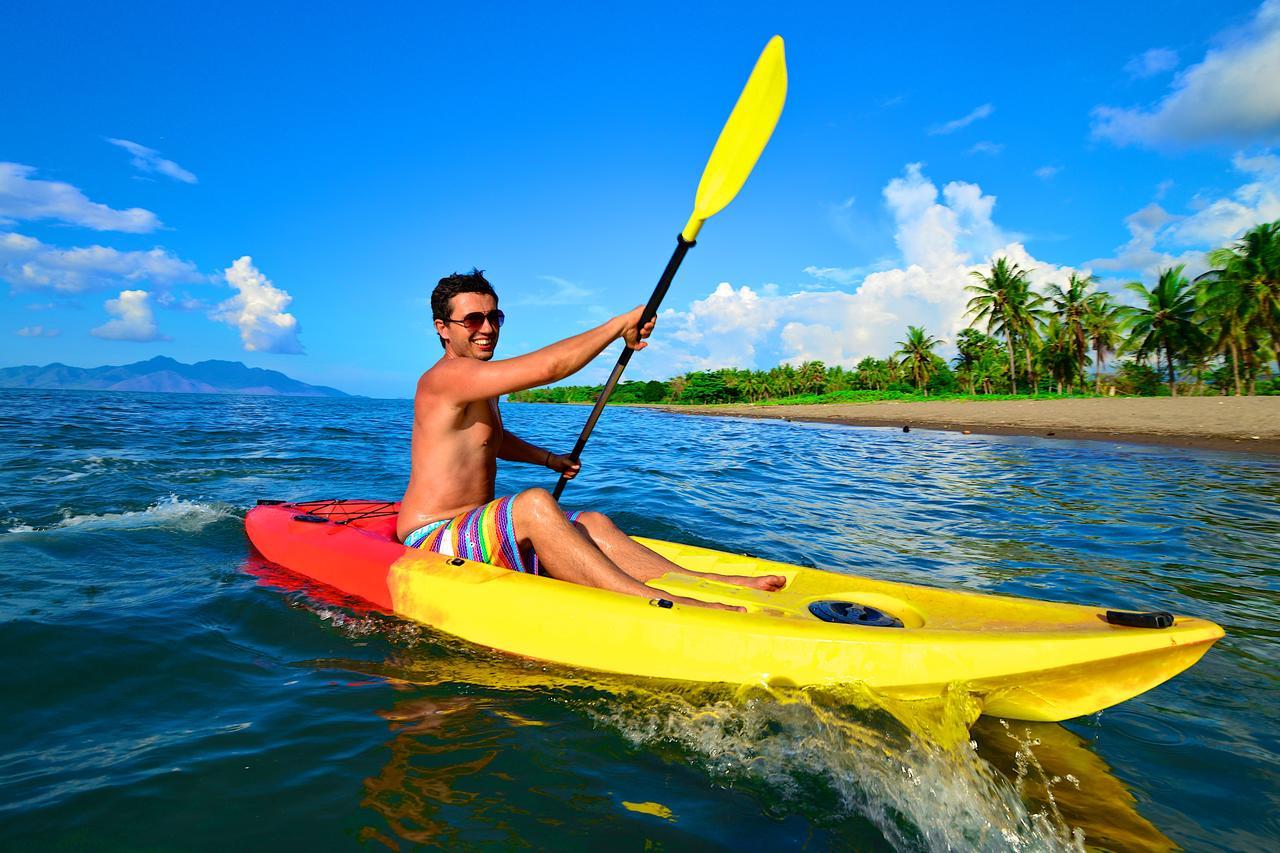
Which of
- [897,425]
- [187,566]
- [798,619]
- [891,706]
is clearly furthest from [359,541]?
[897,425]

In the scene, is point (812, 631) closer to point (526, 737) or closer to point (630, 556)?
point (526, 737)

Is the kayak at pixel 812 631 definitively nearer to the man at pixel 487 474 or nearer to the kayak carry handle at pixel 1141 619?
Result: the kayak carry handle at pixel 1141 619

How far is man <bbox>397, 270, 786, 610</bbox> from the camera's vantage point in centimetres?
289

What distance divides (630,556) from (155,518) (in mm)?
4857

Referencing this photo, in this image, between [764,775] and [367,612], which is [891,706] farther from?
[367,612]

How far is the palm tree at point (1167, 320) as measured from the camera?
3072 cm

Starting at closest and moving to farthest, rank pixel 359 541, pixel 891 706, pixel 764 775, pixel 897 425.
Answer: pixel 764 775
pixel 891 706
pixel 359 541
pixel 897 425

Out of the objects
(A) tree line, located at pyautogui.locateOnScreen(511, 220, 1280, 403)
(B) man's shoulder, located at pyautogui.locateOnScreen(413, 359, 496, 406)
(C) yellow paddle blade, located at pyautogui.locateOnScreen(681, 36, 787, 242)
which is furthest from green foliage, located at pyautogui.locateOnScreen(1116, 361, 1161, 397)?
(B) man's shoulder, located at pyautogui.locateOnScreen(413, 359, 496, 406)

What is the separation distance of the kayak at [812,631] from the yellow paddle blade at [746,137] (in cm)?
194

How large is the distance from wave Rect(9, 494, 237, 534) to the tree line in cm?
3669

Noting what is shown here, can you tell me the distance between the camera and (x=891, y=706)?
2342 millimetres

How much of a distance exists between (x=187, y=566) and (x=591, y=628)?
349 centimetres

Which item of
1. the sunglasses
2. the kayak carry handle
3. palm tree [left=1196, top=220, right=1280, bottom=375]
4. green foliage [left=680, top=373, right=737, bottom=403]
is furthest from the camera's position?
green foliage [left=680, top=373, right=737, bottom=403]

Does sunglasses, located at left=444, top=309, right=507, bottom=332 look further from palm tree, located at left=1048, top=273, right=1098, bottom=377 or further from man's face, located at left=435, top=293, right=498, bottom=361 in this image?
palm tree, located at left=1048, top=273, right=1098, bottom=377
